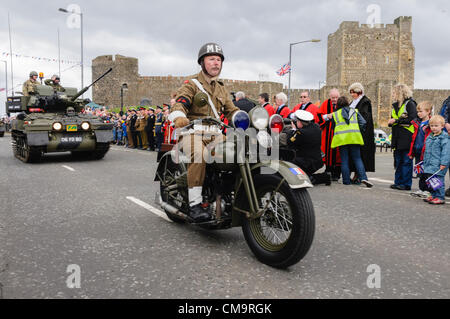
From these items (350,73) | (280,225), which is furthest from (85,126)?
(350,73)

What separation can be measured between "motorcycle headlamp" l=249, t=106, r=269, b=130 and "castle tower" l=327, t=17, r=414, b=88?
64.1m

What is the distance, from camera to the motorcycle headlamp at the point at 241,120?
3248 mm

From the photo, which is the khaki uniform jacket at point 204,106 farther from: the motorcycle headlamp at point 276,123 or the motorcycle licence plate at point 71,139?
the motorcycle licence plate at point 71,139

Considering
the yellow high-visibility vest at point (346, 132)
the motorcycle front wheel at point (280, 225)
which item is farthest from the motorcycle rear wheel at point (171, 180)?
the yellow high-visibility vest at point (346, 132)

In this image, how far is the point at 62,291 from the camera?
276 centimetres

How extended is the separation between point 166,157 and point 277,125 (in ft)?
5.91

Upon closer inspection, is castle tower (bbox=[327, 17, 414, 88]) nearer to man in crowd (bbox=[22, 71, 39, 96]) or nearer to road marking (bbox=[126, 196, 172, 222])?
man in crowd (bbox=[22, 71, 39, 96])

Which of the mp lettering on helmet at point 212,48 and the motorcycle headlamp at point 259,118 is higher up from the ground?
the mp lettering on helmet at point 212,48

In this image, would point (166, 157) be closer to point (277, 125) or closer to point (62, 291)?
point (277, 125)

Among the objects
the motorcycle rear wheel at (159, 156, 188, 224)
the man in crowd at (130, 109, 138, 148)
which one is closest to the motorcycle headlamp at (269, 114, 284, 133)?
the motorcycle rear wheel at (159, 156, 188, 224)

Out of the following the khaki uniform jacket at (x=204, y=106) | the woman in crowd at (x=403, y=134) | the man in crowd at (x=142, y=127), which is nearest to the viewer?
the khaki uniform jacket at (x=204, y=106)

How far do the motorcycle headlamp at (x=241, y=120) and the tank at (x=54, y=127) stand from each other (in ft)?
30.3

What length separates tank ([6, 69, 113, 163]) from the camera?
11.3m

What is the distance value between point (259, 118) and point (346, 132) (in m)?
5.01
